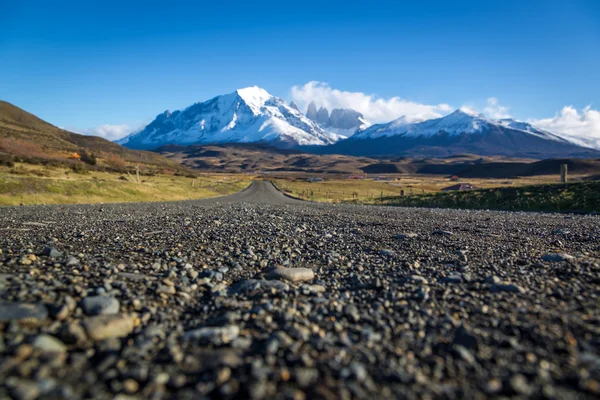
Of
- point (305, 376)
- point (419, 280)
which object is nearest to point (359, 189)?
point (419, 280)

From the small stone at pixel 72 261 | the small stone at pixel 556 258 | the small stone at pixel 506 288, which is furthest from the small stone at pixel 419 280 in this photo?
the small stone at pixel 72 261

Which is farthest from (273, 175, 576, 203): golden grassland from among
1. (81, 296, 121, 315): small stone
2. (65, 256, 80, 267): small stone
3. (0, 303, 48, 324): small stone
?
(0, 303, 48, 324): small stone

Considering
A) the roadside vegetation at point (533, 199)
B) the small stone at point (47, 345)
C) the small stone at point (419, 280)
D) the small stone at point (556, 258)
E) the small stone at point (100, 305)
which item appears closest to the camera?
the small stone at point (47, 345)

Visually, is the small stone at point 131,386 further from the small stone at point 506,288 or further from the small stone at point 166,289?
the small stone at point 506,288

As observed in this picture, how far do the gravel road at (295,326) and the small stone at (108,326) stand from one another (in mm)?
17

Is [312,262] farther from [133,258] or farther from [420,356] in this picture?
[420,356]

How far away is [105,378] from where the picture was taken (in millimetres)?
3375

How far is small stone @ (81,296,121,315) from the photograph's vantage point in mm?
4727

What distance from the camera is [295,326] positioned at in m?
4.63

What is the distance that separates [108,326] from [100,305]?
2.34 ft

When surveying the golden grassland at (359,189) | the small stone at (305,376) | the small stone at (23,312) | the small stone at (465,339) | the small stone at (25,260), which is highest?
the small stone at (23,312)

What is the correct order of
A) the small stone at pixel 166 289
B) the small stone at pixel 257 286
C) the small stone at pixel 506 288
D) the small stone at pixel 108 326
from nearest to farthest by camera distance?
the small stone at pixel 108 326, the small stone at pixel 166 289, the small stone at pixel 506 288, the small stone at pixel 257 286

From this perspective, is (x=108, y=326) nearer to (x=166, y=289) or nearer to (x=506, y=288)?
(x=166, y=289)

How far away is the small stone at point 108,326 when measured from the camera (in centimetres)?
415
